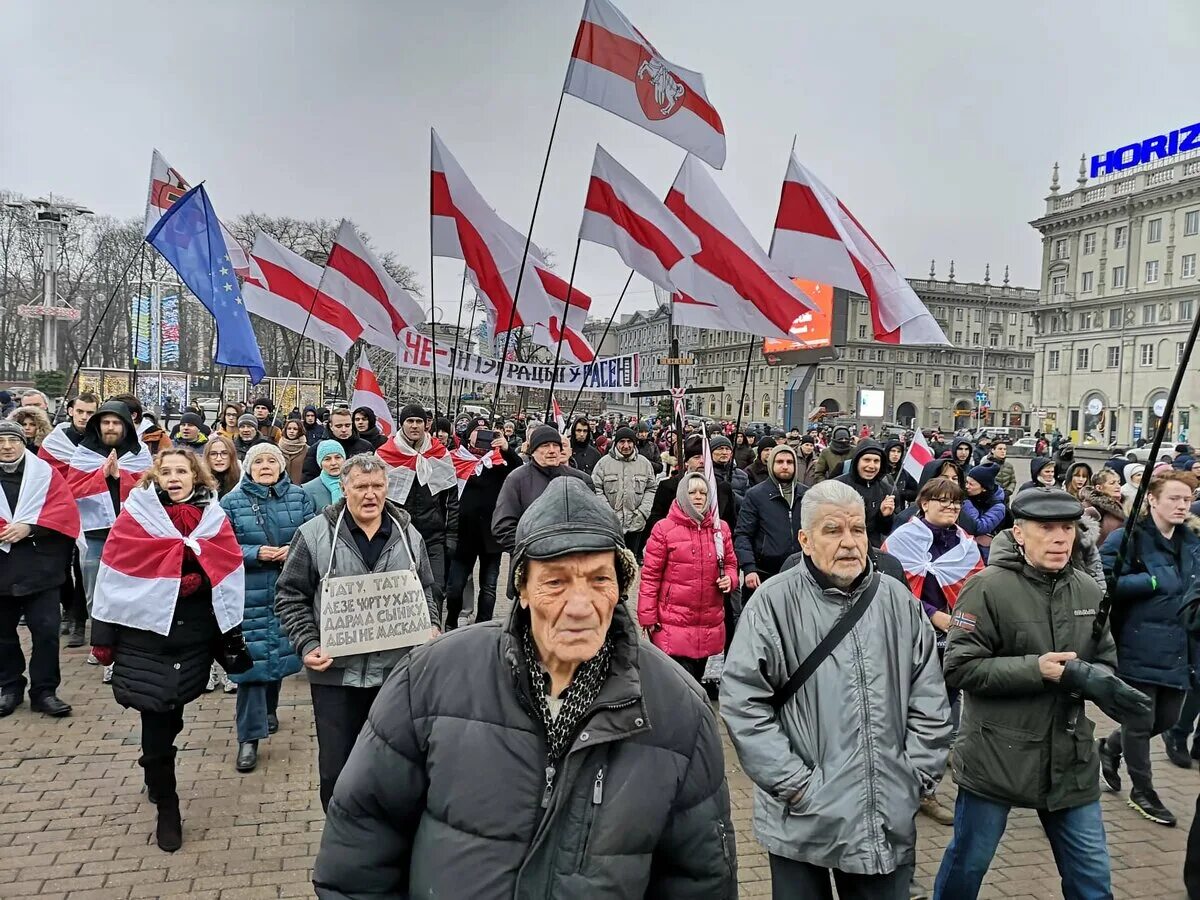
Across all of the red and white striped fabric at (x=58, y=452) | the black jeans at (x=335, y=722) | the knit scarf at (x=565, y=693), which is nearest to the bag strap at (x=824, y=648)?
the knit scarf at (x=565, y=693)

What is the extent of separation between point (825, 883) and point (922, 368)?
10908cm

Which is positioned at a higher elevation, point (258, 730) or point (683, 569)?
point (683, 569)

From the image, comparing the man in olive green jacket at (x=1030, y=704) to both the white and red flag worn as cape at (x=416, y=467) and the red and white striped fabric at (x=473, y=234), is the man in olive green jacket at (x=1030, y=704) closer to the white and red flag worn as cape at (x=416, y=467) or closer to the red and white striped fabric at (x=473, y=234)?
the white and red flag worn as cape at (x=416, y=467)

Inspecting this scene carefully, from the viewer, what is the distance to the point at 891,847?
2.67m

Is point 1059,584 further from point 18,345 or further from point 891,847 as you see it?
point 18,345

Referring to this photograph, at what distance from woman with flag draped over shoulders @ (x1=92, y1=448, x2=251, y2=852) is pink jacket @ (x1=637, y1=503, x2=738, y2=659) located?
8.61ft

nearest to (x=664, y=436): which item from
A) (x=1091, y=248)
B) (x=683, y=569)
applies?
(x=683, y=569)

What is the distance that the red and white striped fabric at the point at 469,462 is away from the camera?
27.3ft

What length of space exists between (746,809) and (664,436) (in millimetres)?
16183

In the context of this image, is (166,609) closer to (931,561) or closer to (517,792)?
(517,792)

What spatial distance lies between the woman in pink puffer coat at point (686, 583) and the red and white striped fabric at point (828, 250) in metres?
4.64

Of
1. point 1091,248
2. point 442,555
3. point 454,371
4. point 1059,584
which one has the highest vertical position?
point 1091,248

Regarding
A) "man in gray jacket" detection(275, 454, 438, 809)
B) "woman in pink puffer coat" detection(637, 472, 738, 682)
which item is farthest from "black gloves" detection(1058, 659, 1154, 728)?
"man in gray jacket" detection(275, 454, 438, 809)

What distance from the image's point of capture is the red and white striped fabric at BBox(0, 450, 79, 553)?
572 centimetres
